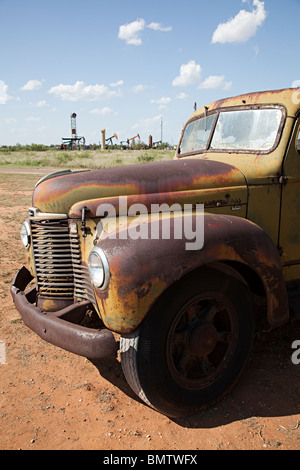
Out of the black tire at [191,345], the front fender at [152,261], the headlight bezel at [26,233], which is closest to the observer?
the front fender at [152,261]

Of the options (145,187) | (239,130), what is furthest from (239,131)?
(145,187)

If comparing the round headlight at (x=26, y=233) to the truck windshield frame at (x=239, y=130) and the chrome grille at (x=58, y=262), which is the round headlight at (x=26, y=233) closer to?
the chrome grille at (x=58, y=262)

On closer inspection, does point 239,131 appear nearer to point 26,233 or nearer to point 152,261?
point 152,261

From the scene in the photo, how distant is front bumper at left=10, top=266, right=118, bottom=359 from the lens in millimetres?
2344

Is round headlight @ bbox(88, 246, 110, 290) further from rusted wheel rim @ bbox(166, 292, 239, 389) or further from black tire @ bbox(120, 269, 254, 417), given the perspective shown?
→ rusted wheel rim @ bbox(166, 292, 239, 389)

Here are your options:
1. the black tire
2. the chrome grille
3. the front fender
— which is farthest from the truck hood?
the black tire

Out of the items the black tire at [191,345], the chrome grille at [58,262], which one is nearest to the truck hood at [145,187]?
the chrome grille at [58,262]

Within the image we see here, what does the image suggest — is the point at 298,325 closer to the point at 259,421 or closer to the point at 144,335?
the point at 259,421

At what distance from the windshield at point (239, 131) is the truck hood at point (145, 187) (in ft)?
1.25

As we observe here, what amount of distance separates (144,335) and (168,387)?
39cm

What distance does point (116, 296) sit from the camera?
2.24m

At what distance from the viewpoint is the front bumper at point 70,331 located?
2.34 metres
